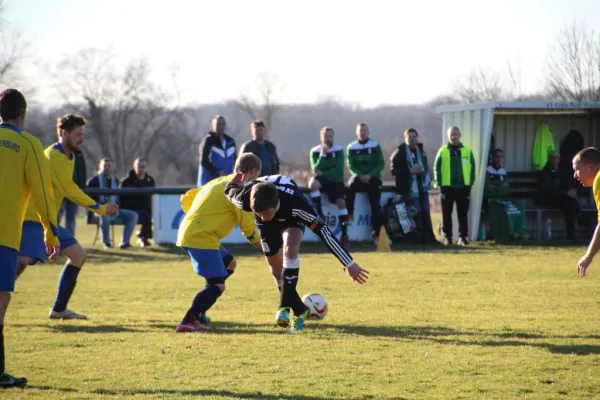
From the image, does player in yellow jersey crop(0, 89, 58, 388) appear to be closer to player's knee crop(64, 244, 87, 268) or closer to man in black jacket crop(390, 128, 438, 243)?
player's knee crop(64, 244, 87, 268)

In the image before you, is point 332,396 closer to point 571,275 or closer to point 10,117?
point 10,117

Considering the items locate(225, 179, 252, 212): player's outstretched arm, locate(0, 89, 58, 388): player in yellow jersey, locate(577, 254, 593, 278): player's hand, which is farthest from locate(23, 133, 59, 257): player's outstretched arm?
locate(577, 254, 593, 278): player's hand

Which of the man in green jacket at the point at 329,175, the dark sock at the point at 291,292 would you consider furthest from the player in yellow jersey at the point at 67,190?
the man in green jacket at the point at 329,175

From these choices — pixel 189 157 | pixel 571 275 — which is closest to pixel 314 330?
pixel 571 275

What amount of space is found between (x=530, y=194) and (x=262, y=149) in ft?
22.1

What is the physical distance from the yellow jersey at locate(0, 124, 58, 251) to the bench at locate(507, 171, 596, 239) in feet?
51.1

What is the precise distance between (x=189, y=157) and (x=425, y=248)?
46660 mm

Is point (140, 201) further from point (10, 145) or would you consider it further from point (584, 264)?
point (10, 145)

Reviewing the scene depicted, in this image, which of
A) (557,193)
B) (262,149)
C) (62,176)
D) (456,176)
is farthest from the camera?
(557,193)

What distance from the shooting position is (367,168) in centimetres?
1902

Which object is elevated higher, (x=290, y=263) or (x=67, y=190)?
(x=67, y=190)

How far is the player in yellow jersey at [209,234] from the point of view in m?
8.90

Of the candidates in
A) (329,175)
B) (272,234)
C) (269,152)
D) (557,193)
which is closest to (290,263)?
(272,234)

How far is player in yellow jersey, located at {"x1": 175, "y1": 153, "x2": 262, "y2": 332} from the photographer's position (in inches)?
350
